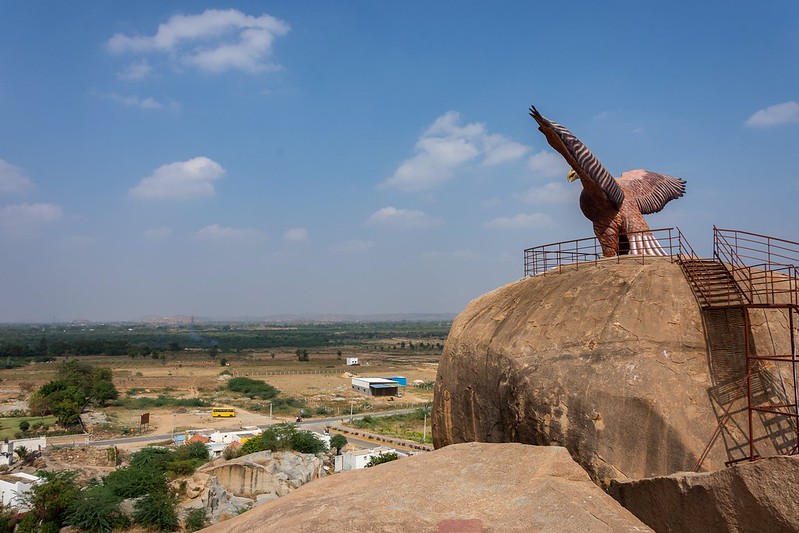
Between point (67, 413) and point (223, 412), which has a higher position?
point (67, 413)

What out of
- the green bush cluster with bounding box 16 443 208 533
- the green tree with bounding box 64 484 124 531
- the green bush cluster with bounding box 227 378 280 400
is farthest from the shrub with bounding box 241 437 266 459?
the green bush cluster with bounding box 227 378 280 400

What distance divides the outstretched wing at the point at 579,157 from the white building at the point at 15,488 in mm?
32847

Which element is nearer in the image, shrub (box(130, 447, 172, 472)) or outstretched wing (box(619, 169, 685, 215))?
outstretched wing (box(619, 169, 685, 215))

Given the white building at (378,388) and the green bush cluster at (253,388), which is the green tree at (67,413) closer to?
the green bush cluster at (253,388)

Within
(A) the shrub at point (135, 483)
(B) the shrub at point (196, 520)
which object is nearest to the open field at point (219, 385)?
(A) the shrub at point (135, 483)

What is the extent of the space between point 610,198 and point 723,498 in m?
11.2

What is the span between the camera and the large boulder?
10312 mm

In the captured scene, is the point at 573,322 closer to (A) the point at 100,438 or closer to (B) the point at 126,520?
(B) the point at 126,520

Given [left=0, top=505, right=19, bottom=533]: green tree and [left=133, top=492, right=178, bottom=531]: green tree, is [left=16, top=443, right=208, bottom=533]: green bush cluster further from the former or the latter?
[left=0, top=505, right=19, bottom=533]: green tree

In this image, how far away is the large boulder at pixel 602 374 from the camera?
10.3 meters

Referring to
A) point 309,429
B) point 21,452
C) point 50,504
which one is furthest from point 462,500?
point 309,429

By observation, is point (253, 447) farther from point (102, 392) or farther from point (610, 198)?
point (102, 392)

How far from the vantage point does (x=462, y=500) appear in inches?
386

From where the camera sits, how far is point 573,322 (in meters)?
12.4
